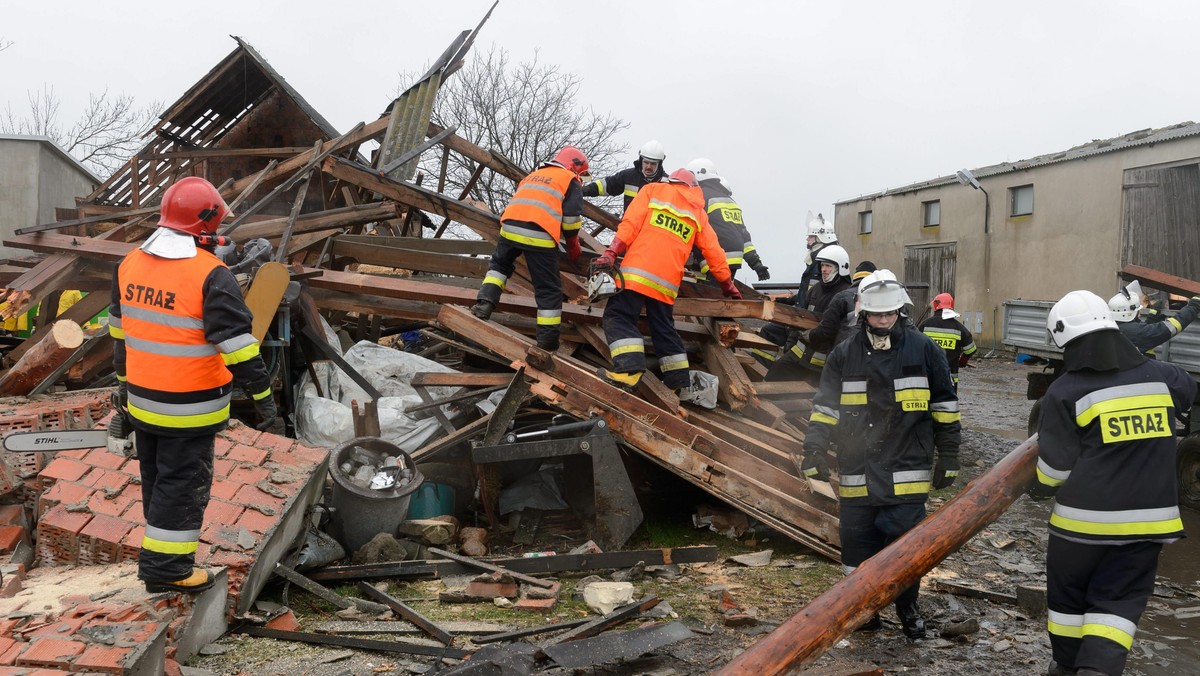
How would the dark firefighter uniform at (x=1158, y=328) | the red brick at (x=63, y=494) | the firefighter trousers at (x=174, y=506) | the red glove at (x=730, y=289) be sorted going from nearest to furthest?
the firefighter trousers at (x=174, y=506)
the red brick at (x=63, y=494)
the red glove at (x=730, y=289)
the dark firefighter uniform at (x=1158, y=328)

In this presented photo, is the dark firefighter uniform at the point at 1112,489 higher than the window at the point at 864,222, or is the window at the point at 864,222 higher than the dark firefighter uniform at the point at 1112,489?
the window at the point at 864,222

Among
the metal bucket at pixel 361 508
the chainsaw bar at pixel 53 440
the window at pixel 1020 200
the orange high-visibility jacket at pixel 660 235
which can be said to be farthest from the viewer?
the window at pixel 1020 200

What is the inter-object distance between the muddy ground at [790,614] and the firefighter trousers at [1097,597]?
70cm

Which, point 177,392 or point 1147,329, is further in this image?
point 1147,329

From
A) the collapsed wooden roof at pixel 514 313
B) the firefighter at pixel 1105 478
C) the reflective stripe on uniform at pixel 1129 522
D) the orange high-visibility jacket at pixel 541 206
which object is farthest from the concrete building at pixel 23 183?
the reflective stripe on uniform at pixel 1129 522

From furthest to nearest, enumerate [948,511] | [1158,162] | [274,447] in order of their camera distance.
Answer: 1. [1158,162]
2. [274,447]
3. [948,511]

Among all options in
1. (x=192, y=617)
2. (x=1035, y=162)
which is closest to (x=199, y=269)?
(x=192, y=617)

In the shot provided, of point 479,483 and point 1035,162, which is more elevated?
point 1035,162

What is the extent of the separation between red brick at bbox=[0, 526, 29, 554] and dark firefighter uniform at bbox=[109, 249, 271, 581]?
4.54 feet

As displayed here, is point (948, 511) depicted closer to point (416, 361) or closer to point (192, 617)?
point (192, 617)

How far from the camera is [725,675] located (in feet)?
9.23

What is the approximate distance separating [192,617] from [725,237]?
214 inches

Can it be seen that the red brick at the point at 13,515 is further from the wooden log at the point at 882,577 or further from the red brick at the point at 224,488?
the wooden log at the point at 882,577

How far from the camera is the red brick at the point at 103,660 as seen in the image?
3.08 metres
